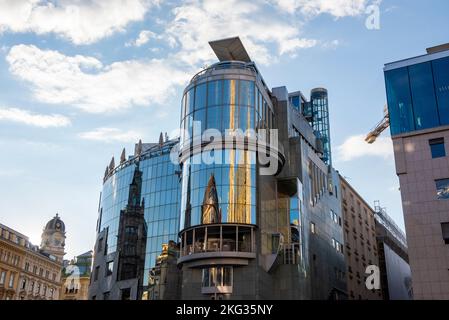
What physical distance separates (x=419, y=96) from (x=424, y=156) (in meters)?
6.17

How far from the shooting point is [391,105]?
4975 centimetres

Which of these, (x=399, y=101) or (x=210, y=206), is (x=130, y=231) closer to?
(x=210, y=206)

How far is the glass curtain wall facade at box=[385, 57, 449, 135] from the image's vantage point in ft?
155

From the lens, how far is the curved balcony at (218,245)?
1994 inches

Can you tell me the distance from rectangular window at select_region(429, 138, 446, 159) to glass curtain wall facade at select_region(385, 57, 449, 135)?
159cm

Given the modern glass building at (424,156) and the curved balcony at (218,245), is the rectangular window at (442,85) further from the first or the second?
the curved balcony at (218,245)

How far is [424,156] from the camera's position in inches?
1845

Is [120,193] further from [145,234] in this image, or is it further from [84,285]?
[84,285]

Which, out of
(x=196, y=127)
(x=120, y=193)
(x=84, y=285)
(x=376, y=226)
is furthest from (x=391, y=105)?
(x=84, y=285)

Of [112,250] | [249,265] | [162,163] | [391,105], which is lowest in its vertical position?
[249,265]

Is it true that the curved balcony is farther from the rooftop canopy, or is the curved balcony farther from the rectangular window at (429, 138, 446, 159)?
the rooftop canopy

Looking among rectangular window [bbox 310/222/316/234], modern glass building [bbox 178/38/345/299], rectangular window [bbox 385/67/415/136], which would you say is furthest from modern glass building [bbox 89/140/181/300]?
rectangular window [bbox 385/67/415/136]

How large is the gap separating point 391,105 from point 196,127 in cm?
2151
